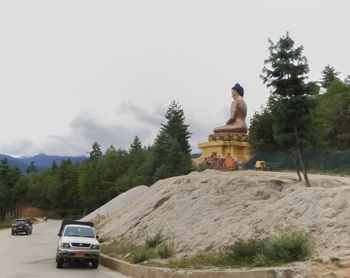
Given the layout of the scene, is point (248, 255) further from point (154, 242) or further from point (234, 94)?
point (234, 94)

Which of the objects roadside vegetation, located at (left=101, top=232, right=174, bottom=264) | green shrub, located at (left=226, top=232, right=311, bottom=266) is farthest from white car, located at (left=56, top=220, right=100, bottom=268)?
green shrub, located at (left=226, top=232, right=311, bottom=266)

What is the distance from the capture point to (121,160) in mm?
77938

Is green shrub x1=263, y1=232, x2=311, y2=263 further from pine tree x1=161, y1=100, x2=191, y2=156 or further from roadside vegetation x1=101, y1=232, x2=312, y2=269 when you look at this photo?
pine tree x1=161, y1=100, x2=191, y2=156

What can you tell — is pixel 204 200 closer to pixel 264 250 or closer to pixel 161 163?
pixel 264 250

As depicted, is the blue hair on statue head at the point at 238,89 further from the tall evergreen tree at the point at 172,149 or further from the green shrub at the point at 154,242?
the green shrub at the point at 154,242

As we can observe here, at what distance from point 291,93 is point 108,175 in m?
58.6

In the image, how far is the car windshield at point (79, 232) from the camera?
15.4 m

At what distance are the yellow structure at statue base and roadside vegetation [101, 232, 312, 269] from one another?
39813mm

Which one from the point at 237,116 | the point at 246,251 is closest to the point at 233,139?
the point at 237,116

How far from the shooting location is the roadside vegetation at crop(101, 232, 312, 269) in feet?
30.3

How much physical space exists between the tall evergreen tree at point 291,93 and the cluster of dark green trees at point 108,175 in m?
28.3

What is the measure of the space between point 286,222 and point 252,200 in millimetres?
4580

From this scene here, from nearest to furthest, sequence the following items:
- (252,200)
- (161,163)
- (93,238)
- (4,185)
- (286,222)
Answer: (286,222) → (93,238) → (252,200) → (161,163) → (4,185)

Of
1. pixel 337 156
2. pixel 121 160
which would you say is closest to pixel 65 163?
pixel 121 160
